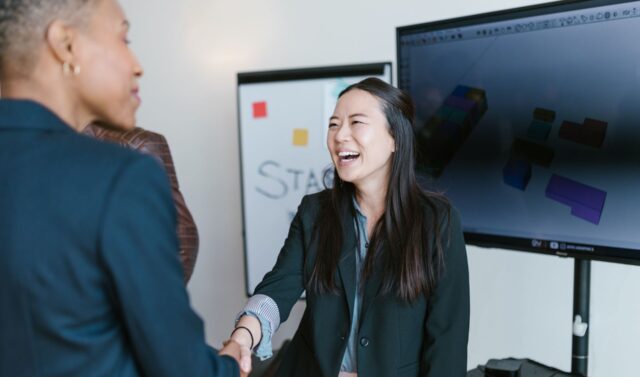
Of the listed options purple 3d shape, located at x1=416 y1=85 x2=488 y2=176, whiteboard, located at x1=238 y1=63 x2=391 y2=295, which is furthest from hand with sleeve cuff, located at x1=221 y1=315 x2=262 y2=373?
whiteboard, located at x1=238 y1=63 x2=391 y2=295

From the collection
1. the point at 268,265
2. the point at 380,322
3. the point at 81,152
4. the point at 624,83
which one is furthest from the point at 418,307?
the point at 268,265

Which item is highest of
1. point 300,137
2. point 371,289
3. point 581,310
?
point 300,137

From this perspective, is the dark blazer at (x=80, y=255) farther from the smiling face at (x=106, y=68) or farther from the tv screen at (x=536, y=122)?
the tv screen at (x=536, y=122)

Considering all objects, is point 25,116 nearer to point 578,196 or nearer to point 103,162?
point 103,162

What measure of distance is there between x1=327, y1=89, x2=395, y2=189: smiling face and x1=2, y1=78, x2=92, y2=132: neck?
97 centimetres

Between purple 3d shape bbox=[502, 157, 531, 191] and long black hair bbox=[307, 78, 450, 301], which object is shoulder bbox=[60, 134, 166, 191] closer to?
long black hair bbox=[307, 78, 450, 301]

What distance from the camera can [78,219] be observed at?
0.80m

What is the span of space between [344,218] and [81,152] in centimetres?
108

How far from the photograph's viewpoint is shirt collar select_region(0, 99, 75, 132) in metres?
0.86

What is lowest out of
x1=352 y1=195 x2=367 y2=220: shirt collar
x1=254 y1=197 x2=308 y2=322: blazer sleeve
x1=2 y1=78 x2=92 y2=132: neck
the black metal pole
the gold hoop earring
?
the black metal pole

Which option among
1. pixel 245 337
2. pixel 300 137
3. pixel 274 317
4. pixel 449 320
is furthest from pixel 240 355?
pixel 300 137

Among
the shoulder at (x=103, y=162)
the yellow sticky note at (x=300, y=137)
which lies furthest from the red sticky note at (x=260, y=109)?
the shoulder at (x=103, y=162)

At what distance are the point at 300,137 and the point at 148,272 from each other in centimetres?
211

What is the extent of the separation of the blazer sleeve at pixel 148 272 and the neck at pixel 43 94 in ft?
0.50
